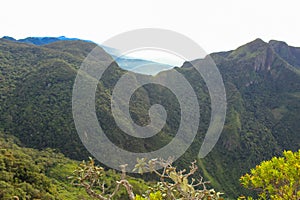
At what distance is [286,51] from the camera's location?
120 metres

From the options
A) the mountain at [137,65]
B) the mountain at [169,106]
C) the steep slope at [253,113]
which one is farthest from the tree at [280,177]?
the steep slope at [253,113]

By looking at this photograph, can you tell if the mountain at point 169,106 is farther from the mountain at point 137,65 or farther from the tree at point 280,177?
the tree at point 280,177

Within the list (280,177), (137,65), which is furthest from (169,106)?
(280,177)

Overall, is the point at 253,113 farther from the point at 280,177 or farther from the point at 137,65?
the point at 280,177

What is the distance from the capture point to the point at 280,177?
25.2ft

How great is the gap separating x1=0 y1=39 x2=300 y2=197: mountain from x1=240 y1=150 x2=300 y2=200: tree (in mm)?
36396

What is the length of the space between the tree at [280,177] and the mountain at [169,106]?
1433 inches

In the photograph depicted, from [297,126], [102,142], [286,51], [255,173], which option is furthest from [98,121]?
[286,51]

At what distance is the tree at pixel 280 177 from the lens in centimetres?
741

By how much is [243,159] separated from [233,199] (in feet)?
55.9

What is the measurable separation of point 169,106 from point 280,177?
67951 mm

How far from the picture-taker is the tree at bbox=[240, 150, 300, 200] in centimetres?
741

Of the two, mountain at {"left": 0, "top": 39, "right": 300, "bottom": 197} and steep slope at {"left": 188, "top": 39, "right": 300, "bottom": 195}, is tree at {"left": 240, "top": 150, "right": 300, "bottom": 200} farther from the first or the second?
steep slope at {"left": 188, "top": 39, "right": 300, "bottom": 195}

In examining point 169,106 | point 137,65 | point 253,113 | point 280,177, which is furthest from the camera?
point 253,113
